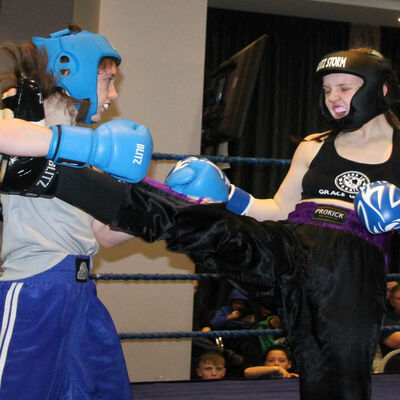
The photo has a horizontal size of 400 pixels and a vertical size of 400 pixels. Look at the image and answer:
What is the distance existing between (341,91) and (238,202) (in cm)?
42

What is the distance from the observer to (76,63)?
1.49 metres

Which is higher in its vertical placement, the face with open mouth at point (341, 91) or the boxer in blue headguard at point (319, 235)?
the face with open mouth at point (341, 91)

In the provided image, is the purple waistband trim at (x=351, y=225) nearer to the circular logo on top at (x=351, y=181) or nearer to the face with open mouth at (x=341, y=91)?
the circular logo on top at (x=351, y=181)

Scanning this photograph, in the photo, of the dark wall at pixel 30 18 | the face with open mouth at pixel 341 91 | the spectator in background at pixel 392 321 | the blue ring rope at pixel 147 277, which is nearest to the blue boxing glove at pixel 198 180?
the face with open mouth at pixel 341 91

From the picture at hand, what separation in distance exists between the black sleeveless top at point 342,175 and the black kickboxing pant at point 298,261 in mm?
99

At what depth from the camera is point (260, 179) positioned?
4793 mm

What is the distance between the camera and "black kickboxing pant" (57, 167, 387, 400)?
1255 mm

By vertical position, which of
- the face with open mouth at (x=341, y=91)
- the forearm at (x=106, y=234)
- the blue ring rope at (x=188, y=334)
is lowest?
the blue ring rope at (x=188, y=334)

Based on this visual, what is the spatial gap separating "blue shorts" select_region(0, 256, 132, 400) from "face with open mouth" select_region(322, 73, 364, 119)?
2.65 feet

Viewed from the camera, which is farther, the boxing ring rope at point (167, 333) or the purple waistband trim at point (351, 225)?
the boxing ring rope at point (167, 333)

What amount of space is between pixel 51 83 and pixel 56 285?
19.7 inches

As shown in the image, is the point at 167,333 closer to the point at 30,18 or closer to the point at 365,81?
the point at 365,81

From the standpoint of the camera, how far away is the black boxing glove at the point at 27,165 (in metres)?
1.22

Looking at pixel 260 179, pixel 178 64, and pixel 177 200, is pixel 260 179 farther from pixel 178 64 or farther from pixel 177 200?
pixel 177 200
